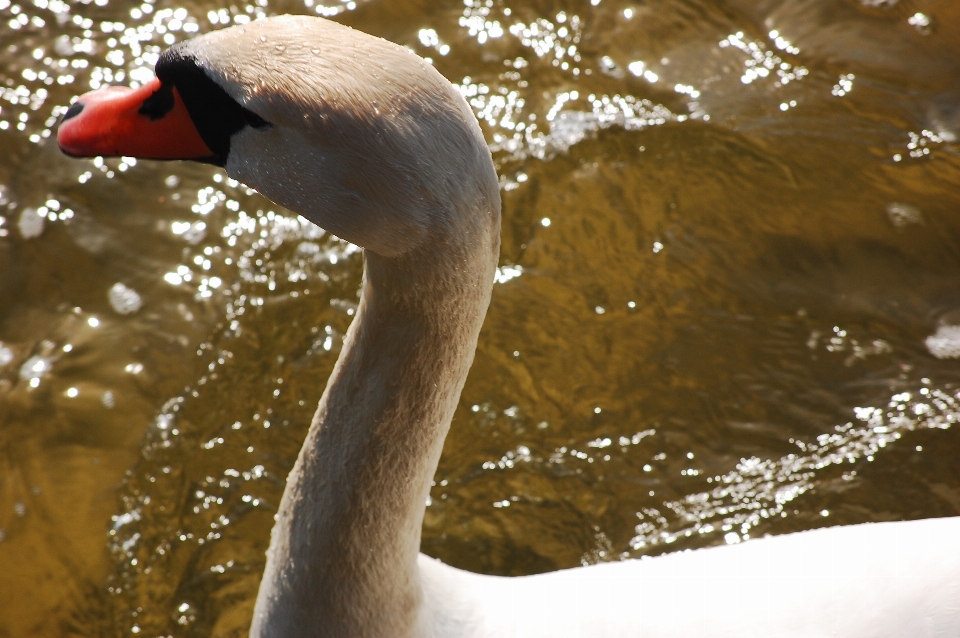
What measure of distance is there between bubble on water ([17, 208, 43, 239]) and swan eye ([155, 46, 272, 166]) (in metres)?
2.13

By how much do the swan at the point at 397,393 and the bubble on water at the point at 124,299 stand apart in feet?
5.32

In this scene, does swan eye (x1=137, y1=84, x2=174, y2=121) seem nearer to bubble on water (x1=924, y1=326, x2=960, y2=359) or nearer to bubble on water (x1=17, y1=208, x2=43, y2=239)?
bubble on water (x1=17, y1=208, x2=43, y2=239)

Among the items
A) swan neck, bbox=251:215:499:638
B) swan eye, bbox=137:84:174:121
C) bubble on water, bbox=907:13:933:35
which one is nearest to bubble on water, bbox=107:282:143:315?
swan neck, bbox=251:215:499:638

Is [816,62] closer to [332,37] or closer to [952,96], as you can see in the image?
[952,96]

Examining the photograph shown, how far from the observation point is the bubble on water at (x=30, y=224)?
3254mm

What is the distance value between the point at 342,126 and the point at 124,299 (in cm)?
224

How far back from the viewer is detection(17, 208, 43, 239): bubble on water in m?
3.25

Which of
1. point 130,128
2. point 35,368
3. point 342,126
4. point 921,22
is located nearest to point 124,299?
point 35,368

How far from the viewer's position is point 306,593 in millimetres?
1730

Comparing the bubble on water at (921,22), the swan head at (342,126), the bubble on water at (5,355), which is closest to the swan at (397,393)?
the swan head at (342,126)

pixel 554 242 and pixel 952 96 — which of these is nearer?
pixel 554 242

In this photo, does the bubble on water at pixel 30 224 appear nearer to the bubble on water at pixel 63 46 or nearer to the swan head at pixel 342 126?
the bubble on water at pixel 63 46

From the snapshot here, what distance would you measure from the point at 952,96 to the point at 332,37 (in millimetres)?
3564

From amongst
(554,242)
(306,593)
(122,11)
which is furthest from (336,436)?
(122,11)
